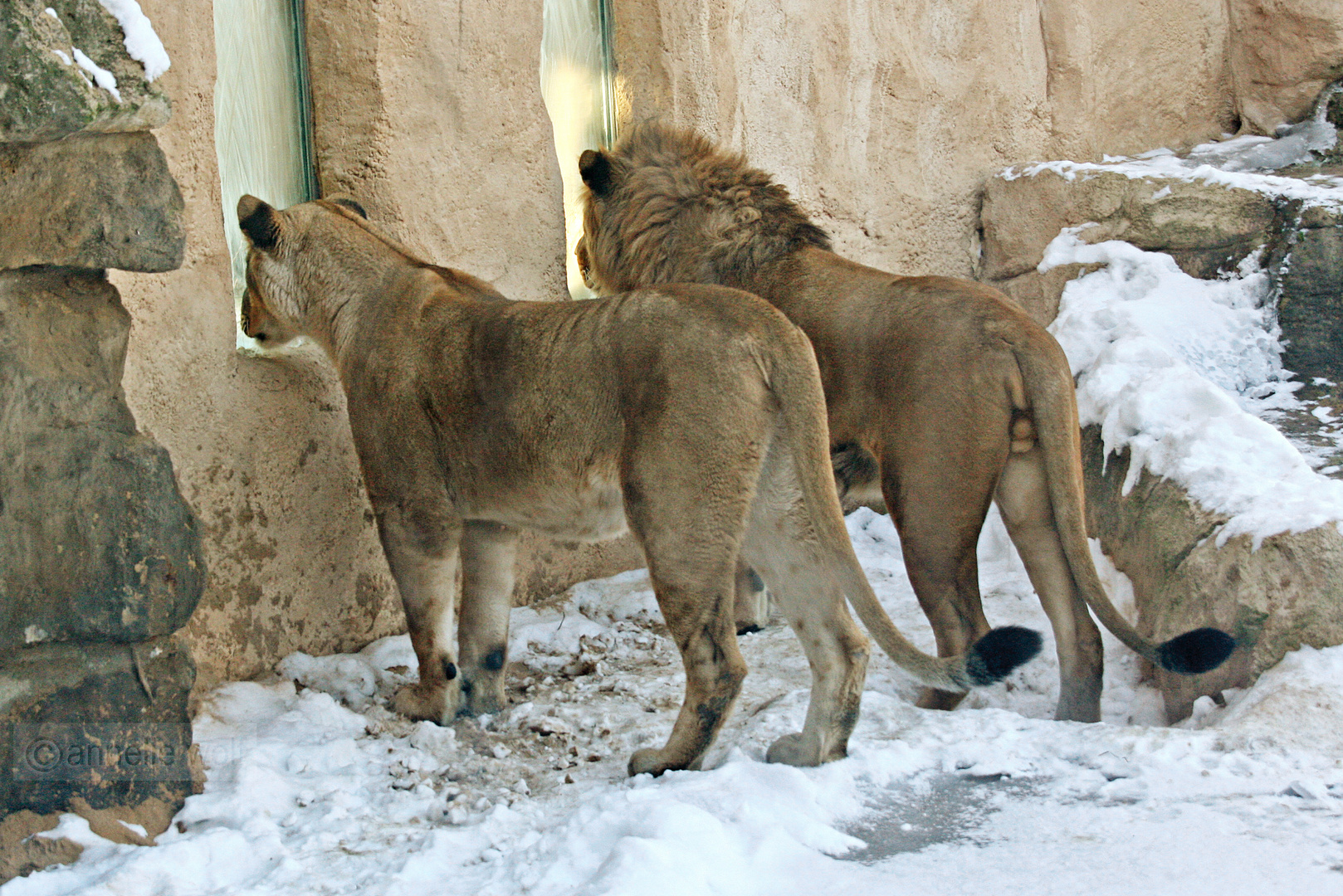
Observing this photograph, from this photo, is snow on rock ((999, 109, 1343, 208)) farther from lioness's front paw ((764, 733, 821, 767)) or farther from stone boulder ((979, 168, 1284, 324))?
lioness's front paw ((764, 733, 821, 767))

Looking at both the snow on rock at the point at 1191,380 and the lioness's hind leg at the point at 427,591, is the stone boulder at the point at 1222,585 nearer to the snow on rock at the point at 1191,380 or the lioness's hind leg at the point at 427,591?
the snow on rock at the point at 1191,380

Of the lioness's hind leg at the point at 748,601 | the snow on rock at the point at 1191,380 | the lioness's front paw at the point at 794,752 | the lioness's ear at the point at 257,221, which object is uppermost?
the lioness's ear at the point at 257,221

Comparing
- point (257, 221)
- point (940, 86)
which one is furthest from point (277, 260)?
point (940, 86)

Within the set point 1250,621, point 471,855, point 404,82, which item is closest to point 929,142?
point 404,82

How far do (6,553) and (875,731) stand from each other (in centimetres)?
270

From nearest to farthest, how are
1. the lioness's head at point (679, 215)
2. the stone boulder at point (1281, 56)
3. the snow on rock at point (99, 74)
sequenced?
the snow on rock at point (99, 74) → the lioness's head at point (679, 215) → the stone boulder at point (1281, 56)

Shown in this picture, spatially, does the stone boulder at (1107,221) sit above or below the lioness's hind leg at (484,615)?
above

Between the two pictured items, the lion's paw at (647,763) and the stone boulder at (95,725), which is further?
the lion's paw at (647,763)

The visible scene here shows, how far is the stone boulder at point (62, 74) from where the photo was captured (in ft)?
9.18

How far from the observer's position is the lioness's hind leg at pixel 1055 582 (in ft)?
14.9

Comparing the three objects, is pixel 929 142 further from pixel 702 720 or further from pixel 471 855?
pixel 471 855

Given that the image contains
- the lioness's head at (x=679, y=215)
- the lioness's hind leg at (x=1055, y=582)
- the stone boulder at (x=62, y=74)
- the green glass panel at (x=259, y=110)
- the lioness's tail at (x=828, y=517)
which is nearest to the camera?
the stone boulder at (x=62, y=74)

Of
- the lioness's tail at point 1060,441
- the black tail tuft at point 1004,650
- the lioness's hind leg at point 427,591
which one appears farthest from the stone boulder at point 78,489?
the lioness's tail at point 1060,441

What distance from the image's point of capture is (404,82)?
5434mm
